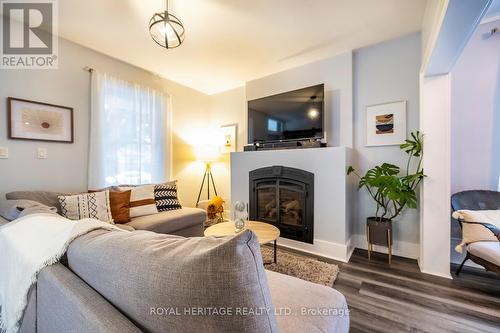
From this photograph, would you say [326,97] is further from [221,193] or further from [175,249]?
[175,249]

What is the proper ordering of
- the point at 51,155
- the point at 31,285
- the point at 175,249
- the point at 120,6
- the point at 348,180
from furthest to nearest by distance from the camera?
1. the point at 348,180
2. the point at 51,155
3. the point at 120,6
4. the point at 31,285
5. the point at 175,249

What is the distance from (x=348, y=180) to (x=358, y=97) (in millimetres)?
1093

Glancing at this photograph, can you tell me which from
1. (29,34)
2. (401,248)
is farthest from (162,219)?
(401,248)

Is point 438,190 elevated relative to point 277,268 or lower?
elevated

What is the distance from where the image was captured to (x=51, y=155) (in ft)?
7.53

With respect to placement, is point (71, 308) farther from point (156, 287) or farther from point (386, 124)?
point (386, 124)

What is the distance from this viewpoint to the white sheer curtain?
2582mm

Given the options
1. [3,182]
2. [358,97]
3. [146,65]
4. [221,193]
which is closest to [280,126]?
[358,97]

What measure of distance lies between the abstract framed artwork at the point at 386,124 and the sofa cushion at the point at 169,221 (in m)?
2.36

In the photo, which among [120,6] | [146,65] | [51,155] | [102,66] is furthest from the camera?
A: [146,65]

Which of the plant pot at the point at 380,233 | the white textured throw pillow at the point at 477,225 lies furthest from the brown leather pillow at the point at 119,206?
the white textured throw pillow at the point at 477,225

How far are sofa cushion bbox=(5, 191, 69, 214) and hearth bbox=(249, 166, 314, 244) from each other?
2198 mm

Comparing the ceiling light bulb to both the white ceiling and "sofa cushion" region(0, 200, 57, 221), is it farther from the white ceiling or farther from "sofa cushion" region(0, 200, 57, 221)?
"sofa cushion" region(0, 200, 57, 221)

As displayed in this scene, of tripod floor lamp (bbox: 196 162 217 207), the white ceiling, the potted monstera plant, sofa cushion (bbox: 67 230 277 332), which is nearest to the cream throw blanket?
sofa cushion (bbox: 67 230 277 332)
